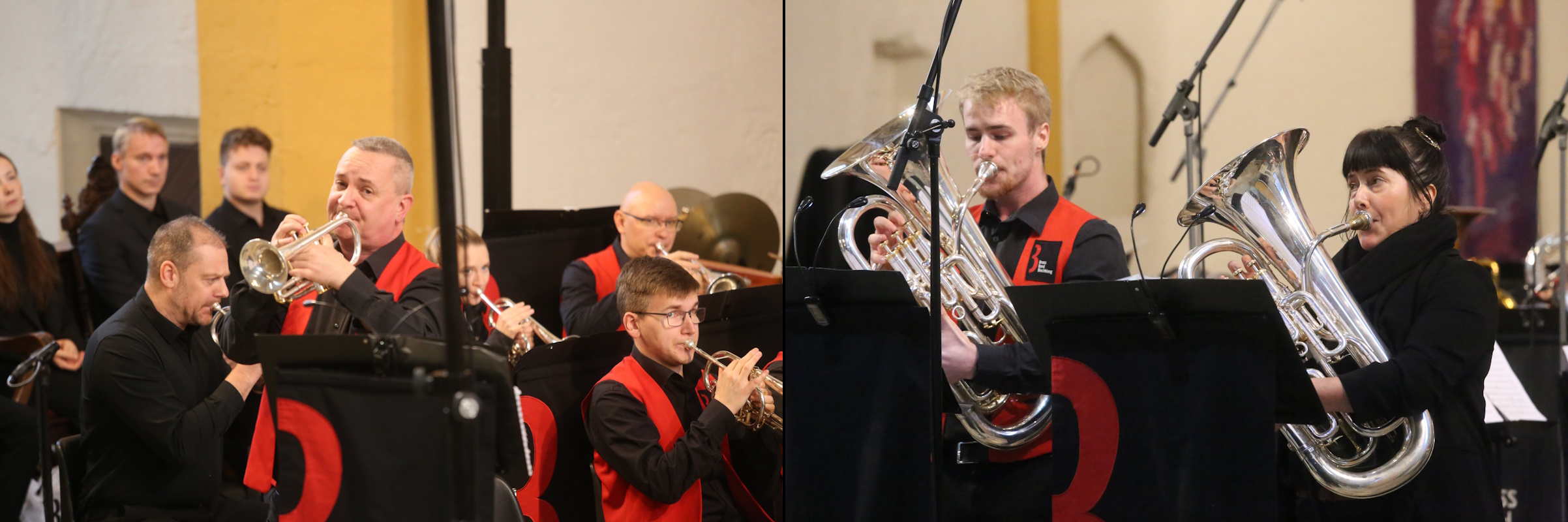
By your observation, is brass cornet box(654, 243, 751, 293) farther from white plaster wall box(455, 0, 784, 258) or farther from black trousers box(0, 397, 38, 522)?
black trousers box(0, 397, 38, 522)

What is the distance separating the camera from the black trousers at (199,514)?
2850 mm

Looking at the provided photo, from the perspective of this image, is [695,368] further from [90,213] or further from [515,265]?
[90,213]

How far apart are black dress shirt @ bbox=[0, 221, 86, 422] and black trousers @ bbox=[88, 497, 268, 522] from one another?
5.28ft

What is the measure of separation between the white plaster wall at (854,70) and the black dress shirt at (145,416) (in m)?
2.25

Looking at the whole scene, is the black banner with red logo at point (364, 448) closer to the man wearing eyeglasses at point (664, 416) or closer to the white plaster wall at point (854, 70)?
the man wearing eyeglasses at point (664, 416)

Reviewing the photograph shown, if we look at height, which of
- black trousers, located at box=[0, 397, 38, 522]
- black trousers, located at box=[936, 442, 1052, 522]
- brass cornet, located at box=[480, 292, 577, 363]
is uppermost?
brass cornet, located at box=[480, 292, 577, 363]

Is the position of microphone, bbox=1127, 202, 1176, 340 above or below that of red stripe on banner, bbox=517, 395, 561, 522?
above

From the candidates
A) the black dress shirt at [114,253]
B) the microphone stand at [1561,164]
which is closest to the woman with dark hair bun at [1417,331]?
the microphone stand at [1561,164]

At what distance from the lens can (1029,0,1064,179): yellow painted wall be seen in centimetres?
544

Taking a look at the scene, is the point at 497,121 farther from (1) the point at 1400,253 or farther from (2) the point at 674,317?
(1) the point at 1400,253

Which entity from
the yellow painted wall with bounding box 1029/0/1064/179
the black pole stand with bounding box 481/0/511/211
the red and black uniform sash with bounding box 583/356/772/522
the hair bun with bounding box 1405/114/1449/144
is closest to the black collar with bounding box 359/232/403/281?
the red and black uniform sash with bounding box 583/356/772/522

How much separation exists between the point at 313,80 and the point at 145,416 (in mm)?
2277

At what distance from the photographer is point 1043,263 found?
2768mm

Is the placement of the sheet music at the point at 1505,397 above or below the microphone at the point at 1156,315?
below
